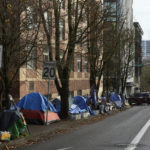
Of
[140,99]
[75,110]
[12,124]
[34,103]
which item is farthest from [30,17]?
[140,99]

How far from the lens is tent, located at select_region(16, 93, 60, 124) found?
17234 millimetres

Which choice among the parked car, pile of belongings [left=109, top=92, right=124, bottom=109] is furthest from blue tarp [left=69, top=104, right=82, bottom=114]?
the parked car

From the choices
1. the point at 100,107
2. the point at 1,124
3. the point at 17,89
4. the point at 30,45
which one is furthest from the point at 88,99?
the point at 1,124

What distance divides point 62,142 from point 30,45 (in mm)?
5182

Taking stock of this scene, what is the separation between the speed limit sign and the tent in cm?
A: 189

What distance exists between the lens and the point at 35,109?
17484 mm

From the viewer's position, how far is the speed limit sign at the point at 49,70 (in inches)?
642

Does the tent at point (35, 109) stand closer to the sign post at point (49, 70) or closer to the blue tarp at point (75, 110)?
the sign post at point (49, 70)

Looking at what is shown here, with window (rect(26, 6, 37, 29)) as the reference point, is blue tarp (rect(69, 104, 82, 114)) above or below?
below

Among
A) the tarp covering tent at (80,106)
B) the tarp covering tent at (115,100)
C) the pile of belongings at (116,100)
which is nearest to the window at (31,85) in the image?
the tarp covering tent at (80,106)

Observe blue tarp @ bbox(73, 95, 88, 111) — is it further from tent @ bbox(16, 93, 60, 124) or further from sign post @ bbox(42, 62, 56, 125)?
sign post @ bbox(42, 62, 56, 125)

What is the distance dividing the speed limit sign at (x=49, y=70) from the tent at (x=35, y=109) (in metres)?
1.89

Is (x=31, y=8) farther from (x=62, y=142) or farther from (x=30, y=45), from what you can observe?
(x=62, y=142)

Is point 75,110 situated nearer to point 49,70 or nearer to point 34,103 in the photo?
Result: point 34,103
